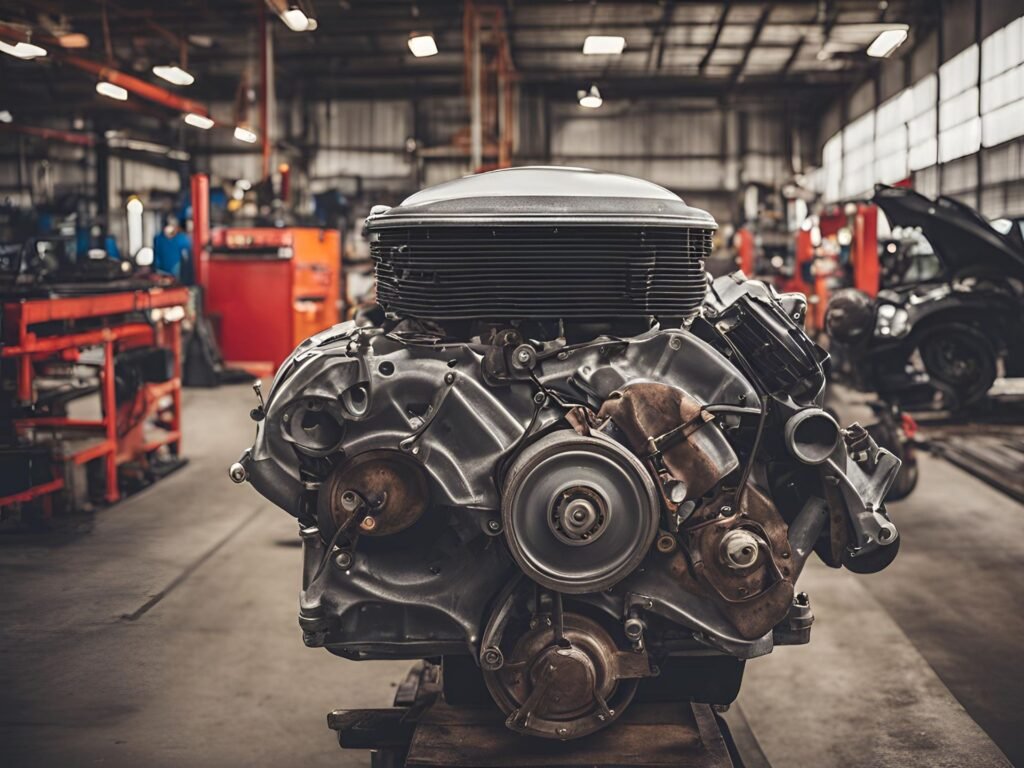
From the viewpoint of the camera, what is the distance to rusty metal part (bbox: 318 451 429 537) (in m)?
2.34

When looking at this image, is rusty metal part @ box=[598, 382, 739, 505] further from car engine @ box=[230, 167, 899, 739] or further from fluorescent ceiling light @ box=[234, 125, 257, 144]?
fluorescent ceiling light @ box=[234, 125, 257, 144]

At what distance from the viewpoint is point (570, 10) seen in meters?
13.6

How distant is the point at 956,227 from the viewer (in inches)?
229

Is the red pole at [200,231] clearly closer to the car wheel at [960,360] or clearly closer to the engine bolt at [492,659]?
the car wheel at [960,360]

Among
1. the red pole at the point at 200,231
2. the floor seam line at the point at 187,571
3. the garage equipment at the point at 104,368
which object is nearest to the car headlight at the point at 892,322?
the floor seam line at the point at 187,571

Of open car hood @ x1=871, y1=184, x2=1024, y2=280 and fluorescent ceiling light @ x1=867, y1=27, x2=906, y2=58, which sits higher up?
fluorescent ceiling light @ x1=867, y1=27, x2=906, y2=58

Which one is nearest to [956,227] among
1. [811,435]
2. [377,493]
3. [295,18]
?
[811,435]

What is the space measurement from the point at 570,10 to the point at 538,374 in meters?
12.2

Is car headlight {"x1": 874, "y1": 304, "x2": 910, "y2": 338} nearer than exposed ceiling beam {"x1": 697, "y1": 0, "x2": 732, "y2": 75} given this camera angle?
Yes

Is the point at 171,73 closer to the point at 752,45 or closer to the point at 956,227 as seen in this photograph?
the point at 956,227

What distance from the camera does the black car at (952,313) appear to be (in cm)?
580

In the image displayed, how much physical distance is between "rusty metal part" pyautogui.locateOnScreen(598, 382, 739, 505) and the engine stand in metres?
0.62

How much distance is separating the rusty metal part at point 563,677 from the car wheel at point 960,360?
430cm


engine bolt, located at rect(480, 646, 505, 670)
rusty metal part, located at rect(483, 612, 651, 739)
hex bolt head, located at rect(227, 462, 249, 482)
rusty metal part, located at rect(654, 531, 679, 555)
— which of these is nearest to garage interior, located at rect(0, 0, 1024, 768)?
hex bolt head, located at rect(227, 462, 249, 482)
